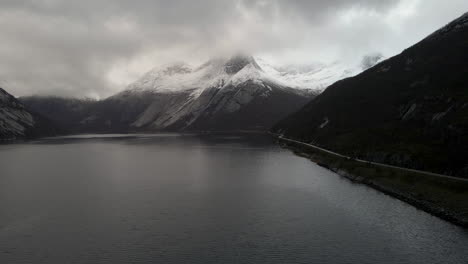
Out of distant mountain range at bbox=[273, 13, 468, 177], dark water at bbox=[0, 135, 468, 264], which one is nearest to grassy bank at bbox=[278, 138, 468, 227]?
dark water at bbox=[0, 135, 468, 264]

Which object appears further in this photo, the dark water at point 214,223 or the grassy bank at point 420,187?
the grassy bank at point 420,187

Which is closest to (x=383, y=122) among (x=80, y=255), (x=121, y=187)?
(x=121, y=187)

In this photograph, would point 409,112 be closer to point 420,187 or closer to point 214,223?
point 420,187

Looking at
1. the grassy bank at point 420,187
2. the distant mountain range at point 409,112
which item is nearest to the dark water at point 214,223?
the grassy bank at point 420,187

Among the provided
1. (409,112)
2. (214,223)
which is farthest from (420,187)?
(409,112)

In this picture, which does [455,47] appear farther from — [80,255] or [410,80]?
[80,255]

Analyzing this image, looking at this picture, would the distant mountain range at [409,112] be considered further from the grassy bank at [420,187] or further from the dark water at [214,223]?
the dark water at [214,223]
